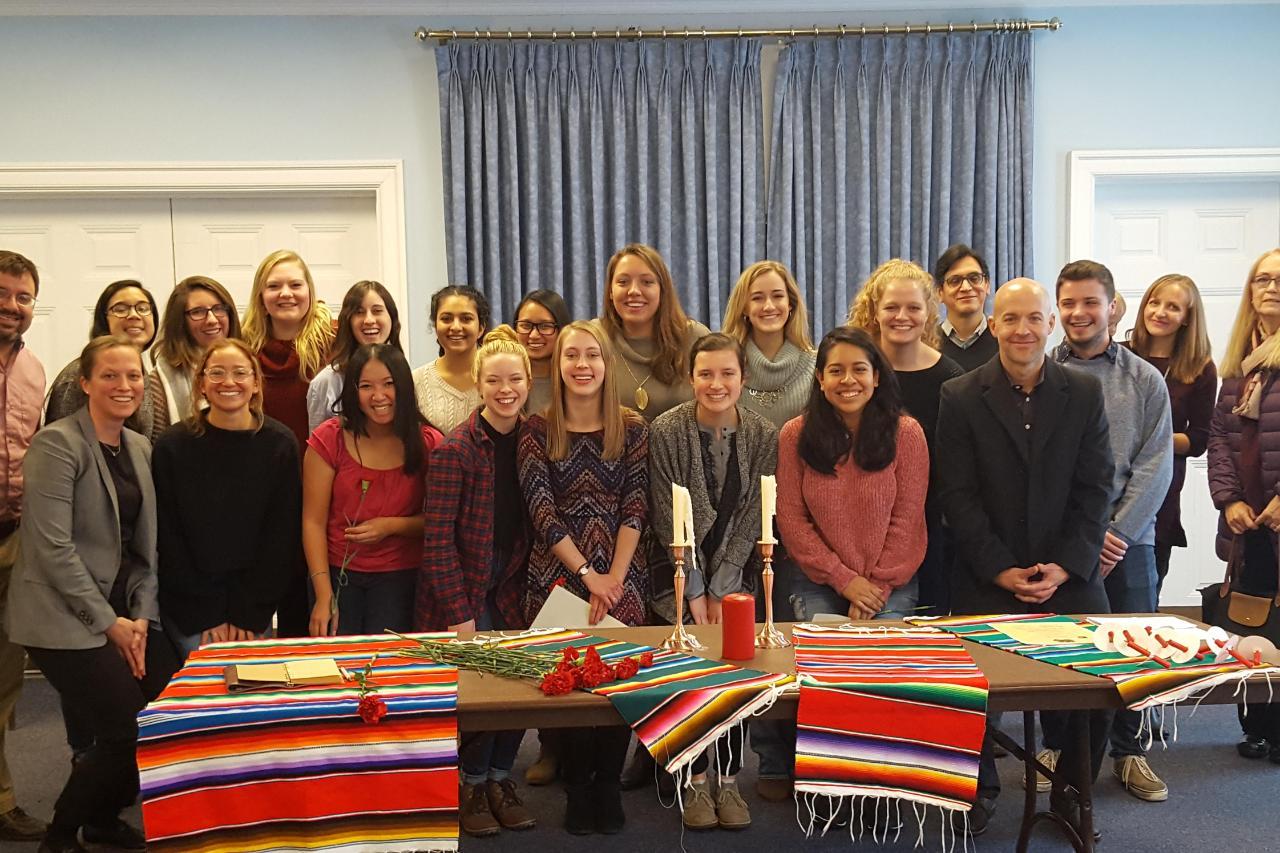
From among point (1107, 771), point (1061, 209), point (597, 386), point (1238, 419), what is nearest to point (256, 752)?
point (597, 386)

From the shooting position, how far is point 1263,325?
11.4 ft

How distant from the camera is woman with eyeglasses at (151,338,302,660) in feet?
9.60

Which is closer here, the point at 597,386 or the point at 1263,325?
the point at 597,386

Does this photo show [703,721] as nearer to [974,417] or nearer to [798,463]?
[798,463]

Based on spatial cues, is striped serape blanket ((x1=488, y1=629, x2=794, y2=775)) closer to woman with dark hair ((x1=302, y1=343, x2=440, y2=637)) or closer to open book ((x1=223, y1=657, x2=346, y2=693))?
open book ((x1=223, y1=657, x2=346, y2=693))

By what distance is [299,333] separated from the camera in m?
3.63

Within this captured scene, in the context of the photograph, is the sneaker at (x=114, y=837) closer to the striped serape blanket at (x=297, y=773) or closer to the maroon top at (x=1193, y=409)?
the striped serape blanket at (x=297, y=773)

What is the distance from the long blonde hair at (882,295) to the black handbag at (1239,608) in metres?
1.12

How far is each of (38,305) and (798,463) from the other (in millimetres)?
3828

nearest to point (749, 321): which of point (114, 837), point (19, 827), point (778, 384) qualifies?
point (778, 384)

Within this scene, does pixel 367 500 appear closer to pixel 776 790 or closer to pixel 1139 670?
pixel 776 790

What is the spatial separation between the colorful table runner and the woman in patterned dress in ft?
3.13

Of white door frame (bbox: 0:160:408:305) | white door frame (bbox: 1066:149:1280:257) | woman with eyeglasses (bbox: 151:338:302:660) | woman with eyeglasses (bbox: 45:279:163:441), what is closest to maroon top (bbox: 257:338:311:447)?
woman with eyeglasses (bbox: 45:279:163:441)

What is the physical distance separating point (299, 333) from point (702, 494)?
1.54 m
